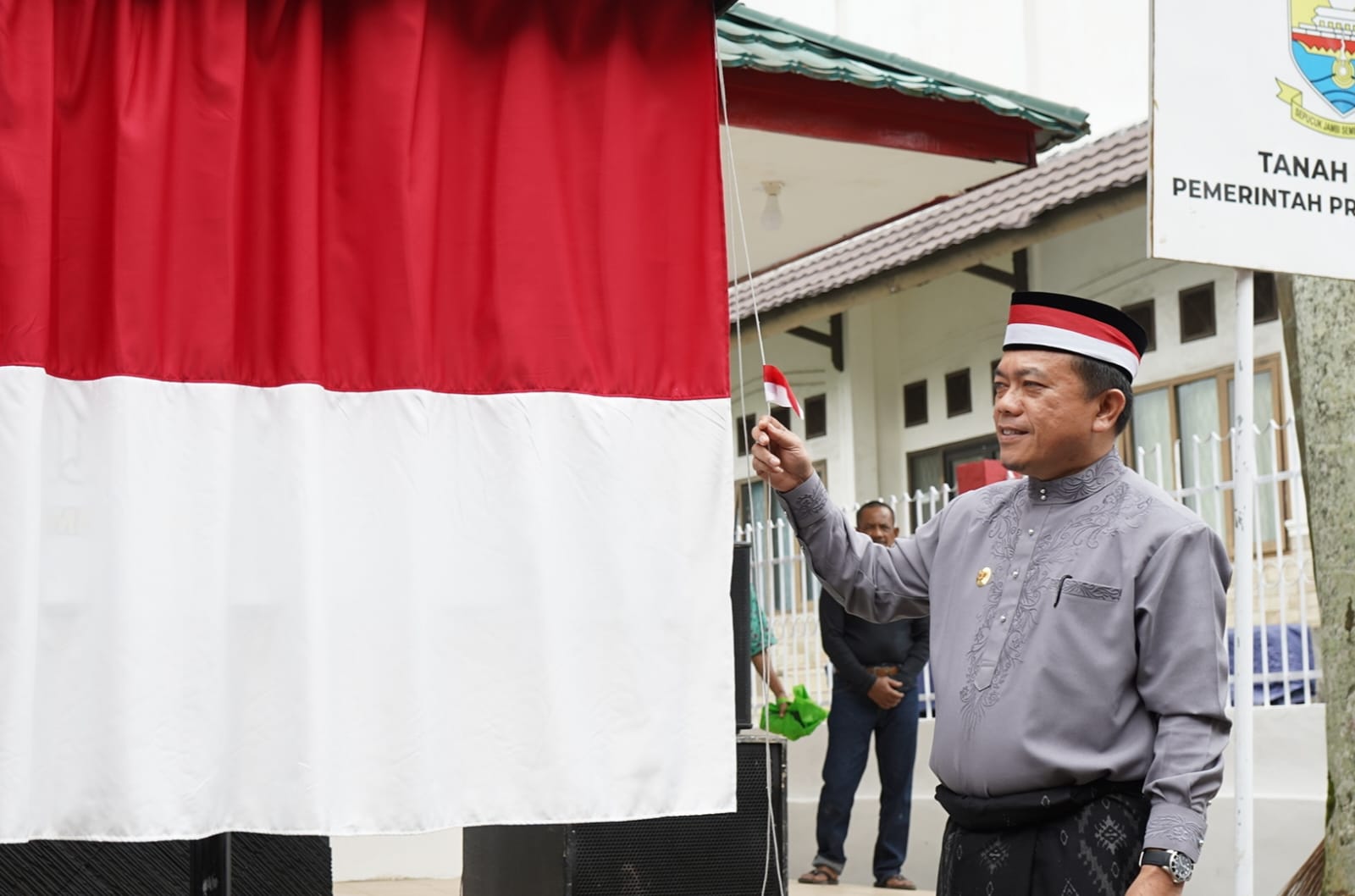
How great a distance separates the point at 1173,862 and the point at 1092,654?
1.19 ft

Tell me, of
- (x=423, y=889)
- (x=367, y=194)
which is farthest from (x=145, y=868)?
(x=423, y=889)

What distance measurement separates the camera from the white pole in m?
3.32

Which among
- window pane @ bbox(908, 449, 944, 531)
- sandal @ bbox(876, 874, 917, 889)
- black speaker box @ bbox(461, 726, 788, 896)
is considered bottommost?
sandal @ bbox(876, 874, 917, 889)

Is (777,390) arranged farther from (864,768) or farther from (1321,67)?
(864,768)

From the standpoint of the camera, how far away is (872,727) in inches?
295

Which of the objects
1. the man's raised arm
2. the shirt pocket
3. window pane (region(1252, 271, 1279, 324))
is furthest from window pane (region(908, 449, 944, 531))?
the shirt pocket

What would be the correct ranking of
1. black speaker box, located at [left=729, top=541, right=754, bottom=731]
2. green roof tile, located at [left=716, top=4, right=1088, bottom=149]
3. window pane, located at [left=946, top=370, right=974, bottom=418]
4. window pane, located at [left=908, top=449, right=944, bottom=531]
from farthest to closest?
window pane, located at [left=908, top=449, right=944, bottom=531] → window pane, located at [left=946, top=370, right=974, bottom=418] → green roof tile, located at [left=716, top=4, right=1088, bottom=149] → black speaker box, located at [left=729, top=541, right=754, bottom=731]

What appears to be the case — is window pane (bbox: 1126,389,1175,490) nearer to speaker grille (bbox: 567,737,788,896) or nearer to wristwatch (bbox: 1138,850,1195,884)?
speaker grille (bbox: 567,737,788,896)

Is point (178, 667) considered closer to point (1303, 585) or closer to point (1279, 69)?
point (1279, 69)

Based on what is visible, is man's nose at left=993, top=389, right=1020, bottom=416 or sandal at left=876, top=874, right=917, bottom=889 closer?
man's nose at left=993, top=389, right=1020, bottom=416

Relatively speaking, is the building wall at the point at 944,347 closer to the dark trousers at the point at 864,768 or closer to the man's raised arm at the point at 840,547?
the dark trousers at the point at 864,768

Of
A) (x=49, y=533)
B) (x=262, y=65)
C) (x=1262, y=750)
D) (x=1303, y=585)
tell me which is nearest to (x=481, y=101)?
(x=262, y=65)

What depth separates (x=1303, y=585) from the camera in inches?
268

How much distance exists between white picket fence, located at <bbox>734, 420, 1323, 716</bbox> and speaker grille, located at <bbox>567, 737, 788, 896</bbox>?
2.33 meters
